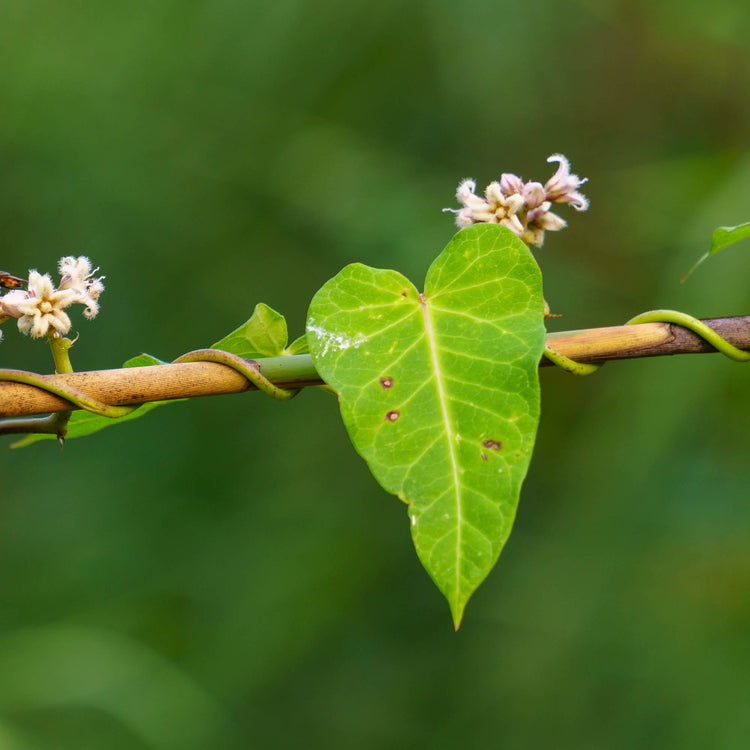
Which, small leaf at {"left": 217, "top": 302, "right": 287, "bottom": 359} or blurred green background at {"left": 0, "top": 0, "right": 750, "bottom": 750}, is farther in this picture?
blurred green background at {"left": 0, "top": 0, "right": 750, "bottom": 750}

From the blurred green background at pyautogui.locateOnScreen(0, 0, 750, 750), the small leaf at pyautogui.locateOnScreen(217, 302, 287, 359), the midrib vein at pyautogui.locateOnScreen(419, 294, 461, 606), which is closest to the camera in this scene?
the midrib vein at pyautogui.locateOnScreen(419, 294, 461, 606)

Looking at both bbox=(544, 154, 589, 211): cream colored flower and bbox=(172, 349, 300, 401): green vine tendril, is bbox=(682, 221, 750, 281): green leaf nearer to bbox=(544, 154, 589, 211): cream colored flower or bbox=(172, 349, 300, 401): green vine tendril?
bbox=(544, 154, 589, 211): cream colored flower

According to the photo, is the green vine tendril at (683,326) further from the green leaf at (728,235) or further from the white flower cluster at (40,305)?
the white flower cluster at (40,305)

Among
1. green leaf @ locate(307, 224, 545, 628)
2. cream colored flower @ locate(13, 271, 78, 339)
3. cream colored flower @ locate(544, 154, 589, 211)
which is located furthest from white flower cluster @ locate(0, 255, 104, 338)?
cream colored flower @ locate(544, 154, 589, 211)

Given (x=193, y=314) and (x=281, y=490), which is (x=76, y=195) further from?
(x=281, y=490)

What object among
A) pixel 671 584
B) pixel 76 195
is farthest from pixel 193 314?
pixel 671 584

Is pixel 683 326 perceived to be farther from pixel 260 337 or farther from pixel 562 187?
pixel 260 337

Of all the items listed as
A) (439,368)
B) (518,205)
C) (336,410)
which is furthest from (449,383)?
(336,410)
